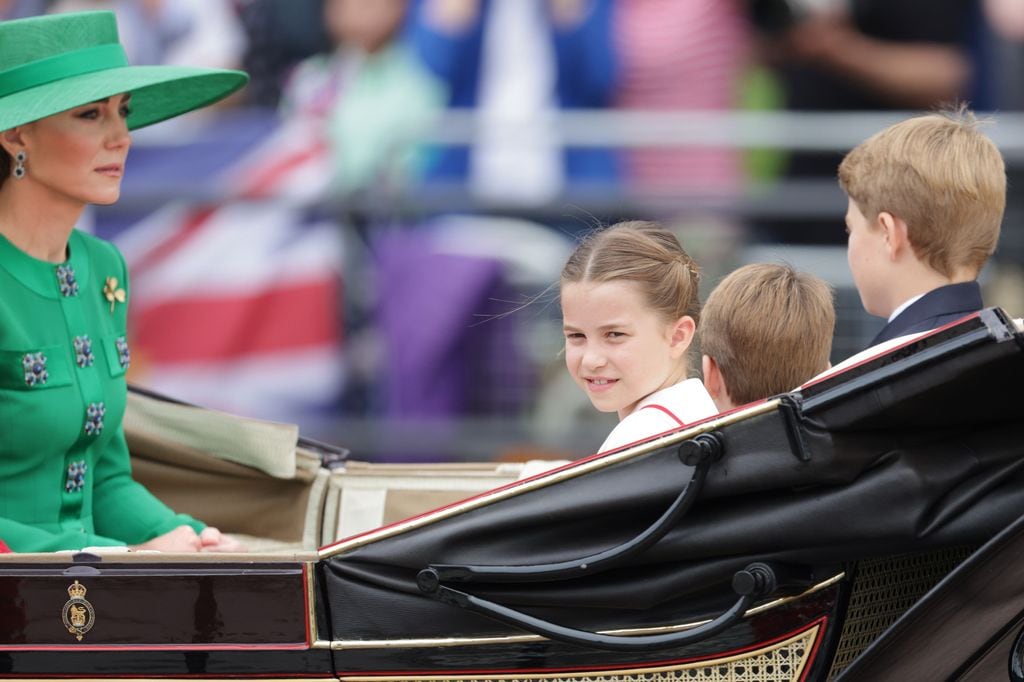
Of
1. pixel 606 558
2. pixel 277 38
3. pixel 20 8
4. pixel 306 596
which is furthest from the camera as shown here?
pixel 20 8

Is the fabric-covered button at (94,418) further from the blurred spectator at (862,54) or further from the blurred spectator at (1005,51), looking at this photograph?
the blurred spectator at (1005,51)

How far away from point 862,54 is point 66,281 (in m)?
4.37

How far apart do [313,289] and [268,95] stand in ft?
3.81

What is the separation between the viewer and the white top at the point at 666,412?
273cm

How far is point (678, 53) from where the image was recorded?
6.47 meters

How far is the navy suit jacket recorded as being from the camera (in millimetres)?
2789

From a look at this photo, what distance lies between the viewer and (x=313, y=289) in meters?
6.29

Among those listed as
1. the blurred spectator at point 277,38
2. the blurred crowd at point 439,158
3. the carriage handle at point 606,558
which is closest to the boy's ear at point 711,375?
the carriage handle at point 606,558

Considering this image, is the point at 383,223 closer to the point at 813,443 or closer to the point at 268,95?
the point at 268,95

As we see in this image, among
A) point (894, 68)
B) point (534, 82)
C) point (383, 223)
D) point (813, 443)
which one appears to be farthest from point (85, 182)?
point (894, 68)

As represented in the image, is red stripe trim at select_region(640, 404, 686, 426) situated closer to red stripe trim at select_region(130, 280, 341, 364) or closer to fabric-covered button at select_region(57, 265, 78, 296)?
fabric-covered button at select_region(57, 265, 78, 296)

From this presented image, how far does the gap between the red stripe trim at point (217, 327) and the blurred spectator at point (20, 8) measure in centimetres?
153

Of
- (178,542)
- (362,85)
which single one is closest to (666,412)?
(178,542)

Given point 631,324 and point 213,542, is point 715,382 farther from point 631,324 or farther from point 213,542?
point 213,542
